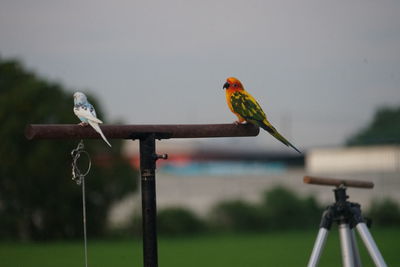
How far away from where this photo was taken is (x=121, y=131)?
112 inches

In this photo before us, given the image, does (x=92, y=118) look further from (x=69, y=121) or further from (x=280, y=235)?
(x=280, y=235)

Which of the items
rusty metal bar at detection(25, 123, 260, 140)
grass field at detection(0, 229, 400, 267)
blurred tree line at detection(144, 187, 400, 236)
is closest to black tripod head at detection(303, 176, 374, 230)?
rusty metal bar at detection(25, 123, 260, 140)

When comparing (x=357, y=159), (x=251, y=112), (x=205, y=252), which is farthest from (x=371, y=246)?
(x=357, y=159)

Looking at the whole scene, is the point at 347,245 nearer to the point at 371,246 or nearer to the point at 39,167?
the point at 371,246

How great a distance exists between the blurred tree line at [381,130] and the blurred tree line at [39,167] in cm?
735

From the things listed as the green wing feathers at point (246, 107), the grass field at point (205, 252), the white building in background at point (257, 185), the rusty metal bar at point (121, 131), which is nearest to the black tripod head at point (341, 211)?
the green wing feathers at point (246, 107)

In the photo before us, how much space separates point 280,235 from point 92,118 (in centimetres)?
1121

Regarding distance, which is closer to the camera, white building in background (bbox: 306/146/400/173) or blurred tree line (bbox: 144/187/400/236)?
blurred tree line (bbox: 144/187/400/236)

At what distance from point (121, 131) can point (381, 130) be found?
20.6 metres

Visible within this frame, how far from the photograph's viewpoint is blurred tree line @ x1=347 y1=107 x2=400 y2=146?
698 inches

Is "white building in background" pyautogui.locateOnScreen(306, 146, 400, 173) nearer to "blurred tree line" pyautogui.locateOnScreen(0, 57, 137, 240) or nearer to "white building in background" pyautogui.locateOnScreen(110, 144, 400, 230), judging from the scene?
"white building in background" pyautogui.locateOnScreen(110, 144, 400, 230)

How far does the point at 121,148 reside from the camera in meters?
13.2

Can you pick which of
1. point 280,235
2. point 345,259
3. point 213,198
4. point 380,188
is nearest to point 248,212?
point 280,235

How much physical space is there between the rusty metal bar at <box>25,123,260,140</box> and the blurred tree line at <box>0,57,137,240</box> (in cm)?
902
